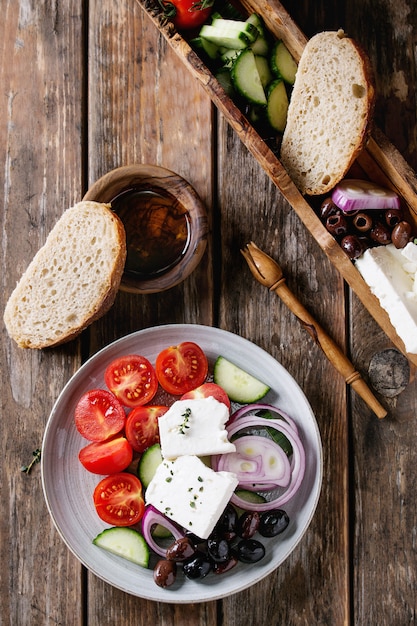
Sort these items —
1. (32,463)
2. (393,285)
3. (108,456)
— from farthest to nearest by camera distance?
1. (32,463)
2. (108,456)
3. (393,285)

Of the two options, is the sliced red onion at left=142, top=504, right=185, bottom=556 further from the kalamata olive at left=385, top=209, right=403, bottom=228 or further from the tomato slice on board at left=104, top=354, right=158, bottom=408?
the kalamata olive at left=385, top=209, right=403, bottom=228

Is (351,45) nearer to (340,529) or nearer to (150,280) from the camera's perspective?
(150,280)

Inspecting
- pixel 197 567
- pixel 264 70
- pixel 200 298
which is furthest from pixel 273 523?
pixel 264 70

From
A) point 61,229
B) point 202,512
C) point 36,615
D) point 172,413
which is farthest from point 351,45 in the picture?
point 36,615

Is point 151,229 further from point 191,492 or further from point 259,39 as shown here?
point 191,492

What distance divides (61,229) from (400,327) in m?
0.81

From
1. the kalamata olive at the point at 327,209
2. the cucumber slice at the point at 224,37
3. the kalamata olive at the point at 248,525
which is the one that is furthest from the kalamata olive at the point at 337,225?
the kalamata olive at the point at 248,525

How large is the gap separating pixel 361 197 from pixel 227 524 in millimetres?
793

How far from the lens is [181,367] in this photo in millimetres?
1621

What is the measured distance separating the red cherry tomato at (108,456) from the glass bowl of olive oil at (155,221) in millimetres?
360

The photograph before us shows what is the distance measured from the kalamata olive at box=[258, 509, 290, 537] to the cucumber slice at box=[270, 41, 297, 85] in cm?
100

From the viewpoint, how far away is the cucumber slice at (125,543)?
1606 millimetres

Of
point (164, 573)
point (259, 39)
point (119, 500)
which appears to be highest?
point (259, 39)

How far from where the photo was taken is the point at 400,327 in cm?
151
